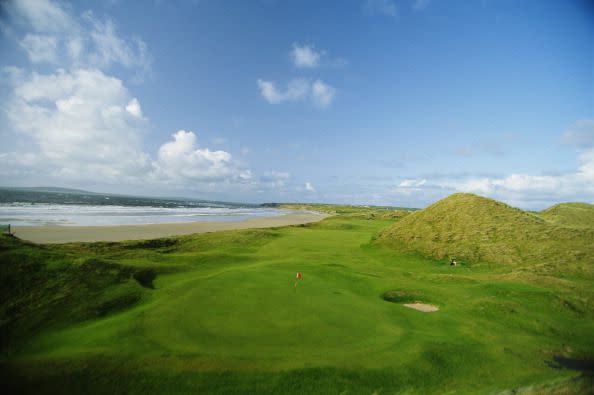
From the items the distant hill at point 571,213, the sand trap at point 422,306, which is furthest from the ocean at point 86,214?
the distant hill at point 571,213

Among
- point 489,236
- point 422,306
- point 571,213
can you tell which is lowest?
point 422,306

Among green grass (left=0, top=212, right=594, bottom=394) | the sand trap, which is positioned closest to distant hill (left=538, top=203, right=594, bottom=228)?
green grass (left=0, top=212, right=594, bottom=394)

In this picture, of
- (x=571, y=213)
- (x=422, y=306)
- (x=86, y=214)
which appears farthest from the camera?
(x=86, y=214)

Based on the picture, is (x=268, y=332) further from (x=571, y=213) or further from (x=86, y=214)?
(x=86, y=214)

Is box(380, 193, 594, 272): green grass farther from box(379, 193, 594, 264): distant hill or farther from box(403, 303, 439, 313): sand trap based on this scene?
box(403, 303, 439, 313): sand trap

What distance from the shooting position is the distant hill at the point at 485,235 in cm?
2173

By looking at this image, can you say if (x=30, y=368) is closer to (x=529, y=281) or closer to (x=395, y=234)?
(x=529, y=281)

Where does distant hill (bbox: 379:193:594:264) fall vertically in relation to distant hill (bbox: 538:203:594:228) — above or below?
below

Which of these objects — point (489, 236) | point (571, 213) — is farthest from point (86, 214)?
point (571, 213)

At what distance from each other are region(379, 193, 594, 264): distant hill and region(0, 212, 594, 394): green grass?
8966 millimetres

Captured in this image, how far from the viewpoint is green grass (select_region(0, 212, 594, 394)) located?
606cm

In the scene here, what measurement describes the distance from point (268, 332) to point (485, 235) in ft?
82.7

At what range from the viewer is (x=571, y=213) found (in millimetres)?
44312

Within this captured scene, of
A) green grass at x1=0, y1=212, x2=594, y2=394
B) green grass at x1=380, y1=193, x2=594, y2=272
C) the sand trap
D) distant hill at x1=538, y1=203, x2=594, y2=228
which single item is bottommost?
the sand trap
